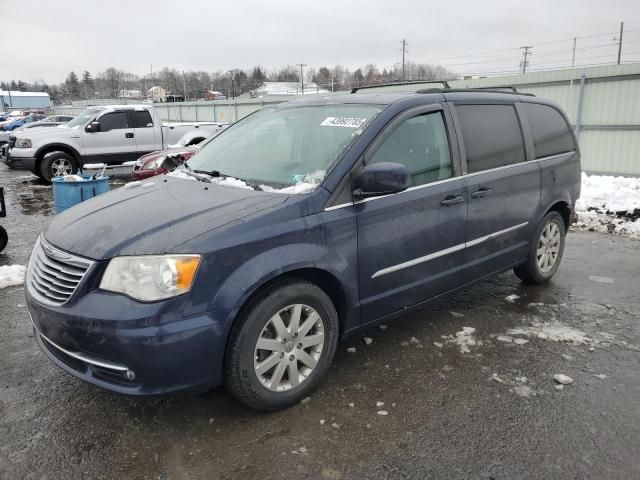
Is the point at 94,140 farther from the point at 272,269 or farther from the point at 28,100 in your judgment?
the point at 28,100

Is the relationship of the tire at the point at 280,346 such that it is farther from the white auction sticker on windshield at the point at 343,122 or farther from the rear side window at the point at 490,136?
the rear side window at the point at 490,136

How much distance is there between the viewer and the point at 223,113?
28.1 m

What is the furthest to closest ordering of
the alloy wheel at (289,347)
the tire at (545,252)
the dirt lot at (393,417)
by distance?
the tire at (545,252) → the alloy wheel at (289,347) → the dirt lot at (393,417)

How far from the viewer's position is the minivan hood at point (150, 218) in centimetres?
261

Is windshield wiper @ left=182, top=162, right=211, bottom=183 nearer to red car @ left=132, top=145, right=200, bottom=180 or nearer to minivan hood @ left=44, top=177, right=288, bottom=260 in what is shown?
minivan hood @ left=44, top=177, right=288, bottom=260

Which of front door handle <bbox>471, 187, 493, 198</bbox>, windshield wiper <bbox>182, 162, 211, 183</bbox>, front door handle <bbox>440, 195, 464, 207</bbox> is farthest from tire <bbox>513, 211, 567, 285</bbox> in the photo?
windshield wiper <bbox>182, 162, 211, 183</bbox>

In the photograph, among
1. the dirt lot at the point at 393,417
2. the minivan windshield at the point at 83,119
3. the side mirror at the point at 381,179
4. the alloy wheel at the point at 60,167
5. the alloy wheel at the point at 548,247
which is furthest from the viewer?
the minivan windshield at the point at 83,119

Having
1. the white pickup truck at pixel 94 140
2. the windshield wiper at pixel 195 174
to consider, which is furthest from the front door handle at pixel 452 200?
the white pickup truck at pixel 94 140

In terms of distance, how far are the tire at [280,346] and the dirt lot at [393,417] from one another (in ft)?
0.52

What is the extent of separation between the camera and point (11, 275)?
5.29 metres

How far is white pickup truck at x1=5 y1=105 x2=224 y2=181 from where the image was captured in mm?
12913

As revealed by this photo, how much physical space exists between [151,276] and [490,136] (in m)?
2.92

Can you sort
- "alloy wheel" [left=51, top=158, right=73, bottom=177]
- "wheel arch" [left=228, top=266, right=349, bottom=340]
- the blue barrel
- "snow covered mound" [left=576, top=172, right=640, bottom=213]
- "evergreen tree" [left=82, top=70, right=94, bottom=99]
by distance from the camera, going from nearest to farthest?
"wheel arch" [left=228, top=266, right=349, bottom=340]
the blue barrel
"snow covered mound" [left=576, top=172, right=640, bottom=213]
"alloy wheel" [left=51, top=158, right=73, bottom=177]
"evergreen tree" [left=82, top=70, right=94, bottom=99]

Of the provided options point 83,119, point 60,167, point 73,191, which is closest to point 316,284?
point 73,191
